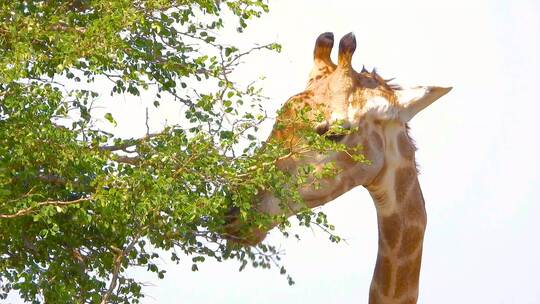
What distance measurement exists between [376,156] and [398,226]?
1.04 metres

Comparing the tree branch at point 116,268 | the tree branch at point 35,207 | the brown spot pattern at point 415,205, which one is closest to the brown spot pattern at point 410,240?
the brown spot pattern at point 415,205

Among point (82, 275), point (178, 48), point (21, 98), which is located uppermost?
point (178, 48)

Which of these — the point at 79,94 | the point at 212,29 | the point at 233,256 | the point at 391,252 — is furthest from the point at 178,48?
the point at 391,252

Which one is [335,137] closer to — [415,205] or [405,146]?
[405,146]

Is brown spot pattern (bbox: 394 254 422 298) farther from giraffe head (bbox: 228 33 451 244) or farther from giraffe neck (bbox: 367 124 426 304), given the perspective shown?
giraffe head (bbox: 228 33 451 244)

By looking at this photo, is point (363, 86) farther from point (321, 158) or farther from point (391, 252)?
point (391, 252)

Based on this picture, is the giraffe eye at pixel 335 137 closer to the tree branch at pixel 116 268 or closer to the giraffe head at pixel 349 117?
the giraffe head at pixel 349 117

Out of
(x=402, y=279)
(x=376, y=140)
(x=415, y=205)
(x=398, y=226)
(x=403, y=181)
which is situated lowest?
(x=402, y=279)

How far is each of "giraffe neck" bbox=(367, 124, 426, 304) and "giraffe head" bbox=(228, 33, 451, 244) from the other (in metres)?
0.04

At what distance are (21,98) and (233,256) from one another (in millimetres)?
2918

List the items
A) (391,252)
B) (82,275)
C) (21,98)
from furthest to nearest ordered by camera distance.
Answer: (391,252) → (82,275) → (21,98)

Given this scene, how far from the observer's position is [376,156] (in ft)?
48.6

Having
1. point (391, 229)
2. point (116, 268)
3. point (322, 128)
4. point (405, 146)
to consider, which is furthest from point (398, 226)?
point (116, 268)

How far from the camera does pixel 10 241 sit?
14266 mm
